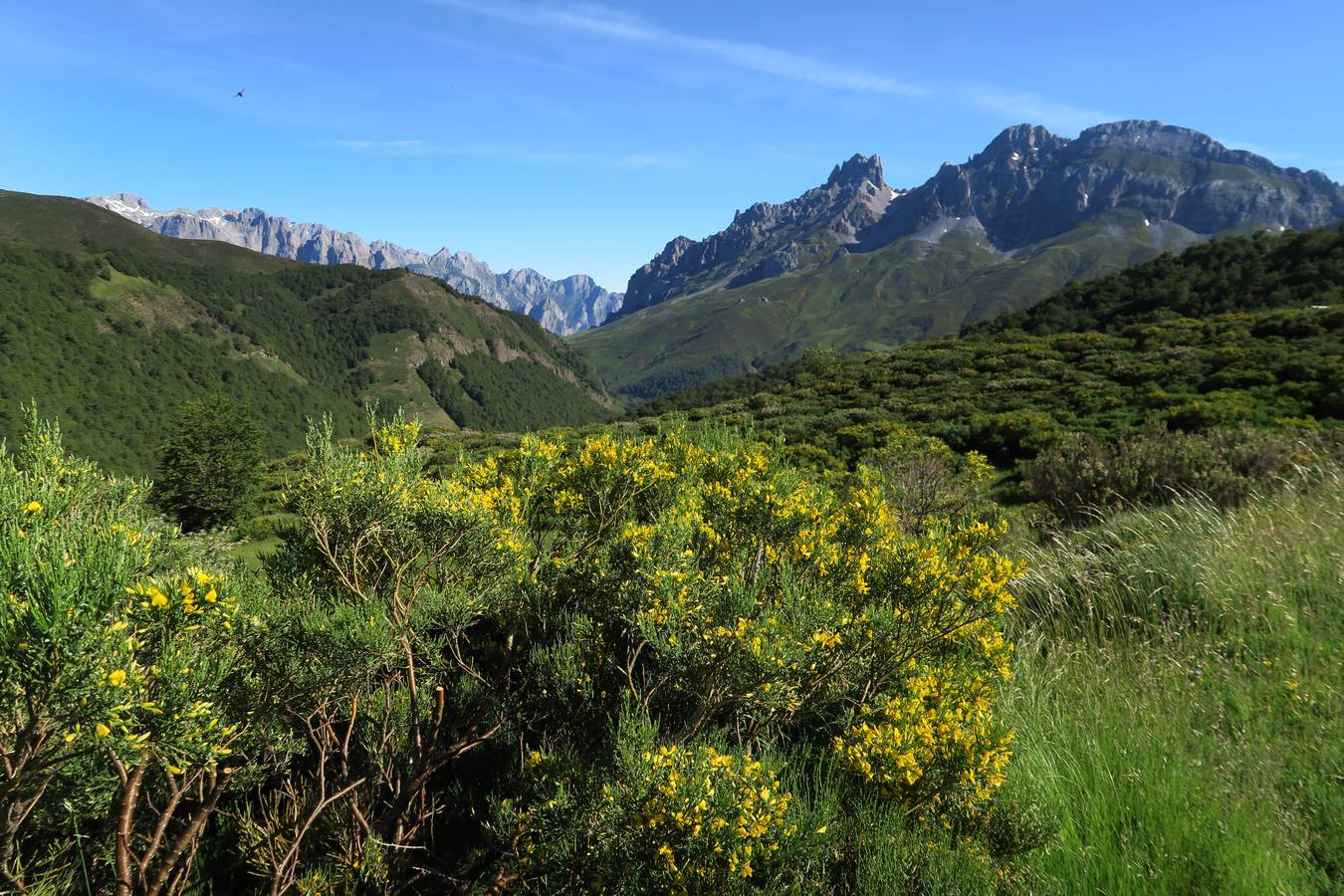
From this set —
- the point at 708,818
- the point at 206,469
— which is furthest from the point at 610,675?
the point at 206,469

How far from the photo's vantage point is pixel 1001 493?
1633cm

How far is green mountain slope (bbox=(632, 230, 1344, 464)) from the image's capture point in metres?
21.6

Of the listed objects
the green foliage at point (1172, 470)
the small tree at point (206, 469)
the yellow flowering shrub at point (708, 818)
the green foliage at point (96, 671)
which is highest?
the green foliage at point (1172, 470)

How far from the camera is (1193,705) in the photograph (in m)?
4.28

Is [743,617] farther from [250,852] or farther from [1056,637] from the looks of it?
[1056,637]

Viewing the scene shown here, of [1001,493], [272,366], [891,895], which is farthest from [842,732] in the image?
[272,366]

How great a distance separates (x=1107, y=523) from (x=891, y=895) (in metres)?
7.61

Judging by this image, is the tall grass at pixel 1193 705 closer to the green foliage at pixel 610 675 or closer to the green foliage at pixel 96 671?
the green foliage at pixel 610 675

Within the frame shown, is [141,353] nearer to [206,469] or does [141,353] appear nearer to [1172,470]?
[206,469]

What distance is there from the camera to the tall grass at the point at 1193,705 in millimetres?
3031

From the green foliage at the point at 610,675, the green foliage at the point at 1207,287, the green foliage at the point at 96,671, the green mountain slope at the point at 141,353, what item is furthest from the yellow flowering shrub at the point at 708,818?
the green mountain slope at the point at 141,353

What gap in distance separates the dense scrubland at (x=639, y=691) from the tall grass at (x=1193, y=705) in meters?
0.03

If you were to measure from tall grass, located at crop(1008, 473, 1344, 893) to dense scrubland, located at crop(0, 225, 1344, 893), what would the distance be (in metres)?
0.03

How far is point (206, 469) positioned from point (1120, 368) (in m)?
45.9
